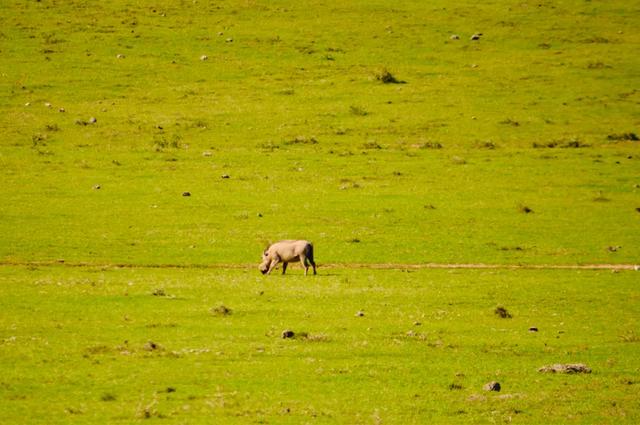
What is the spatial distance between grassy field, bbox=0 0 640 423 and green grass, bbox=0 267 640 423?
0.28 ft

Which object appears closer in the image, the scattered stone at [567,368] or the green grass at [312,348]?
the green grass at [312,348]

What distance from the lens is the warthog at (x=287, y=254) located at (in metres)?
30.2

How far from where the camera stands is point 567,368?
18828 mm

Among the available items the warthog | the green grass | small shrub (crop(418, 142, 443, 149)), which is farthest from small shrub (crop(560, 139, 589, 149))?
the warthog

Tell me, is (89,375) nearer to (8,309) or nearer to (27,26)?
(8,309)

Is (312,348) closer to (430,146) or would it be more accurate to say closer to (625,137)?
(430,146)

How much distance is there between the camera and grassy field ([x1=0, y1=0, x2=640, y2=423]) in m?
17.9

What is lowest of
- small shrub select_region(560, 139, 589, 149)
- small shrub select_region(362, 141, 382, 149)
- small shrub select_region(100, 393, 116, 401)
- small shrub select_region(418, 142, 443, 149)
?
small shrub select_region(100, 393, 116, 401)

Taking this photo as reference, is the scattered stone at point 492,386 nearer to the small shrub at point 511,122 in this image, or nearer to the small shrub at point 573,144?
the small shrub at point 573,144

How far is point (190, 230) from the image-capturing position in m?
36.6

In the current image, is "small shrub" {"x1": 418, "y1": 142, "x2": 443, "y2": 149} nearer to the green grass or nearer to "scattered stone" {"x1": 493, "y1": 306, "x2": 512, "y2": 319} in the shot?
the green grass

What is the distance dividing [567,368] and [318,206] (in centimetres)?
2232

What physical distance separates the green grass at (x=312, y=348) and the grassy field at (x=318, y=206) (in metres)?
0.08

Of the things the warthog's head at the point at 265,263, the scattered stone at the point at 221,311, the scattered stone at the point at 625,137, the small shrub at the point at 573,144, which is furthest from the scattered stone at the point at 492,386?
the scattered stone at the point at 625,137
